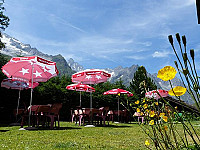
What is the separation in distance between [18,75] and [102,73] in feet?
11.7

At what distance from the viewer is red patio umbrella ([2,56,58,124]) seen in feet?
21.5

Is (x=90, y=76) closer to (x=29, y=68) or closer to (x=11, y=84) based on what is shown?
(x=29, y=68)

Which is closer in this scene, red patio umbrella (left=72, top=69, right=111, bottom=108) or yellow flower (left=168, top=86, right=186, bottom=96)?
yellow flower (left=168, top=86, right=186, bottom=96)

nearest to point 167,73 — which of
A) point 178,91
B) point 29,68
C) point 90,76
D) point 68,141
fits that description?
point 178,91

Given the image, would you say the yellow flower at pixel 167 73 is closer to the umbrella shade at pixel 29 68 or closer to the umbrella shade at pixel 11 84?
the umbrella shade at pixel 29 68

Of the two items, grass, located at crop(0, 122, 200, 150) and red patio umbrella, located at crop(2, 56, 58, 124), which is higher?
red patio umbrella, located at crop(2, 56, 58, 124)

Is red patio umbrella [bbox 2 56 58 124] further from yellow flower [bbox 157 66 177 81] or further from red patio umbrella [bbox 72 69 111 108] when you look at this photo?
yellow flower [bbox 157 66 177 81]

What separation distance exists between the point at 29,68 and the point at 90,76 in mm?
3302

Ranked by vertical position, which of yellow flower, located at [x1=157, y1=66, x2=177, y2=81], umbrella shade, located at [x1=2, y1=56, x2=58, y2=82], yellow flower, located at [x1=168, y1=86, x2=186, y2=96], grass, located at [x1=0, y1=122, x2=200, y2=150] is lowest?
grass, located at [x1=0, y1=122, x2=200, y2=150]

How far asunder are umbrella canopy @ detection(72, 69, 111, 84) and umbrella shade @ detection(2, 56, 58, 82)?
1.71m

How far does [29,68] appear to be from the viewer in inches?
292

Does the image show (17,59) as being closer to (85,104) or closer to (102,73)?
(102,73)

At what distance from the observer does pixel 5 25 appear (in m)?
20.3

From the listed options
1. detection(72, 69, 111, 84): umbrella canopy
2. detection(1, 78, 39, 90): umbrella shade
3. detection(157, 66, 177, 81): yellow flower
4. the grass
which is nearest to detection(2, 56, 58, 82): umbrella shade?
detection(72, 69, 111, 84): umbrella canopy
